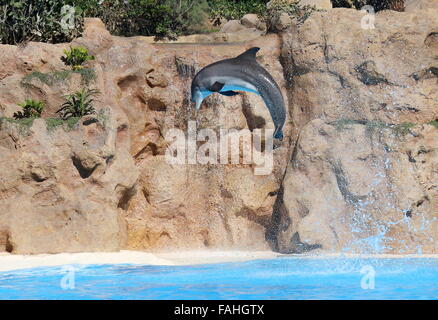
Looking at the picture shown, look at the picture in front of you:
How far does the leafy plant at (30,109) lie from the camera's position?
12633 millimetres

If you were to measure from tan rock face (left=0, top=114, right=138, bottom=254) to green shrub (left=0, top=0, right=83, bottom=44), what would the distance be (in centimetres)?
350

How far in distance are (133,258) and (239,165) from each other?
11.6 feet

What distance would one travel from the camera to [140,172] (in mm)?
14117

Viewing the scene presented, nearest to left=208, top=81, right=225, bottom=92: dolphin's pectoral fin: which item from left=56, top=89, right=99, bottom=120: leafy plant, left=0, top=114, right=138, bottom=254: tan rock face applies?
left=0, top=114, right=138, bottom=254: tan rock face

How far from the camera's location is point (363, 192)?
12672 millimetres

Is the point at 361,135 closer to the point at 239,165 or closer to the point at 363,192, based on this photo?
the point at 363,192

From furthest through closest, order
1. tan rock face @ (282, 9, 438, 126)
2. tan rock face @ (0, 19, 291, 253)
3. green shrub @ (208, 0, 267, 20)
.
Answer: green shrub @ (208, 0, 267, 20) < tan rock face @ (282, 9, 438, 126) < tan rock face @ (0, 19, 291, 253)

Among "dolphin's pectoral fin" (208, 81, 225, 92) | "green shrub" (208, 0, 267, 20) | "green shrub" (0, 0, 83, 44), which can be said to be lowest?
"dolphin's pectoral fin" (208, 81, 225, 92)

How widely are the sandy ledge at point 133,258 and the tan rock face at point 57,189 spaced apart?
18.0 inches

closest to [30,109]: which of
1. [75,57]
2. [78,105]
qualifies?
[78,105]

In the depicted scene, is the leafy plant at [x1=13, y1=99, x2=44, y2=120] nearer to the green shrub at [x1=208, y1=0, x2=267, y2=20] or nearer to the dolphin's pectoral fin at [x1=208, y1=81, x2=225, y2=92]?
the dolphin's pectoral fin at [x1=208, y1=81, x2=225, y2=92]

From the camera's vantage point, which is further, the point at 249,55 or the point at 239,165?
the point at 239,165

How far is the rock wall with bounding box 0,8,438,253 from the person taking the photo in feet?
39.7
